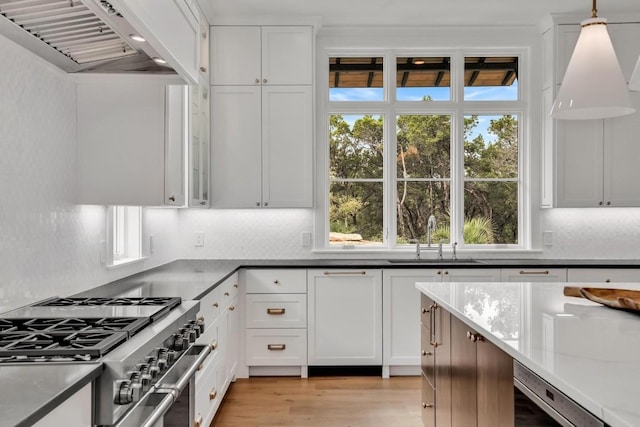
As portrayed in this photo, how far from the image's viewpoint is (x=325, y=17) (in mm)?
4109

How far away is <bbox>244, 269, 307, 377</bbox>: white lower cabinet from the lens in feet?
12.5

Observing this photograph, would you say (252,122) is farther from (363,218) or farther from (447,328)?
(447,328)

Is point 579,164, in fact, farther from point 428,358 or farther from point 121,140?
point 121,140

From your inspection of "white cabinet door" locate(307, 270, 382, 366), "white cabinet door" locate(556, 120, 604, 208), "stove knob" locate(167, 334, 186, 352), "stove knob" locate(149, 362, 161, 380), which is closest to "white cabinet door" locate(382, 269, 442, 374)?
"white cabinet door" locate(307, 270, 382, 366)

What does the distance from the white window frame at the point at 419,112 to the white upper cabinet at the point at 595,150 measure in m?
0.31

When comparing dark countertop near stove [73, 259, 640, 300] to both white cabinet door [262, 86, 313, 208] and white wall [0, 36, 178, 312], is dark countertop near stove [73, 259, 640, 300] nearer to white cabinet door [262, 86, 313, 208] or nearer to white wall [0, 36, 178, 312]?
white wall [0, 36, 178, 312]

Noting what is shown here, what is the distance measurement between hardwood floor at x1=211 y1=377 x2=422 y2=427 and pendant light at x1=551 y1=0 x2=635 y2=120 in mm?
2027

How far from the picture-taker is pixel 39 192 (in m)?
2.17

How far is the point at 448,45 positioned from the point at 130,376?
3905mm

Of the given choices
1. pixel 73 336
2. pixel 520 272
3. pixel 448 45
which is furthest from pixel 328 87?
pixel 73 336

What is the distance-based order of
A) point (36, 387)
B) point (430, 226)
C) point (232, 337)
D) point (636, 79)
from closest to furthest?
point (36, 387) < point (636, 79) < point (232, 337) < point (430, 226)

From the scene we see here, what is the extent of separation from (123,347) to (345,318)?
258 centimetres

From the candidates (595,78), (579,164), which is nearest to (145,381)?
(595,78)

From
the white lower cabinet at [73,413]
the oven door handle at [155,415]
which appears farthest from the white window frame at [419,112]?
the white lower cabinet at [73,413]
